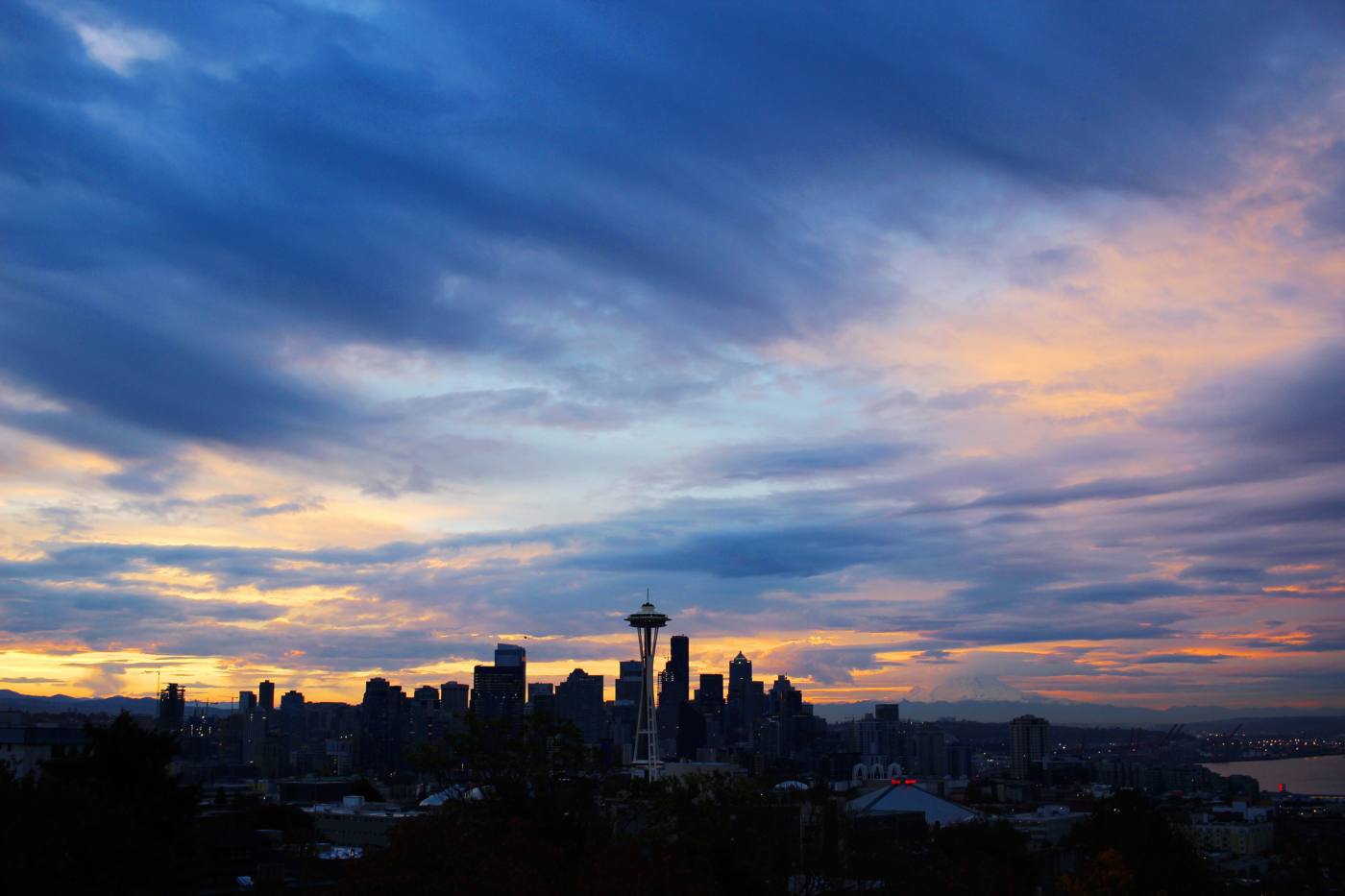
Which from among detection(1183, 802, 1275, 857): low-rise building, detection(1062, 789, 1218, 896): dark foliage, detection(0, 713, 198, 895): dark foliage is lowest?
detection(1183, 802, 1275, 857): low-rise building

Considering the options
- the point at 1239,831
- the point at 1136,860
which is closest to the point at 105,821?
the point at 1136,860

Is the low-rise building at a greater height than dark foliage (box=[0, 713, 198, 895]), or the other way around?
dark foliage (box=[0, 713, 198, 895])

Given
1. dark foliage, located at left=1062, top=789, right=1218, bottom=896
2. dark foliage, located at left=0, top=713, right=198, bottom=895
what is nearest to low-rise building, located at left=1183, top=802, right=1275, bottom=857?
dark foliage, located at left=1062, top=789, right=1218, bottom=896

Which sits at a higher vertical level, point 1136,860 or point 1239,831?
point 1136,860

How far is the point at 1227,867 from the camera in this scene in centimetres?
13425

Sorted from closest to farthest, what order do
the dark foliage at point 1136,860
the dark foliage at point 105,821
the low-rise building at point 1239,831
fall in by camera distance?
the dark foliage at point 105,821, the dark foliage at point 1136,860, the low-rise building at point 1239,831

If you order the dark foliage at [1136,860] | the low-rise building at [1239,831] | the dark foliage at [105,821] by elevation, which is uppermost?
the dark foliage at [105,821]

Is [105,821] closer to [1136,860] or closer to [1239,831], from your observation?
[1136,860]

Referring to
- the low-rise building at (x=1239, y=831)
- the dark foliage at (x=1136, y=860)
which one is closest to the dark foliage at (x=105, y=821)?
the dark foliage at (x=1136, y=860)

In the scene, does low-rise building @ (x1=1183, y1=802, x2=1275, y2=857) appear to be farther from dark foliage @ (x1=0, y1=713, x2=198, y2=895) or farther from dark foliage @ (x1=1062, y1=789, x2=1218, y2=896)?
dark foliage @ (x1=0, y1=713, x2=198, y2=895)

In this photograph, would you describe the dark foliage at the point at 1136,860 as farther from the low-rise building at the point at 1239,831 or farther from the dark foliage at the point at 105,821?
the low-rise building at the point at 1239,831

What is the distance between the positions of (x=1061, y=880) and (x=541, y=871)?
3558 cm

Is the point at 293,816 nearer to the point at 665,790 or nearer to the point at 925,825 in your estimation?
the point at 925,825

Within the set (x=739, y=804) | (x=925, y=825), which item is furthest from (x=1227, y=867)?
(x=739, y=804)
